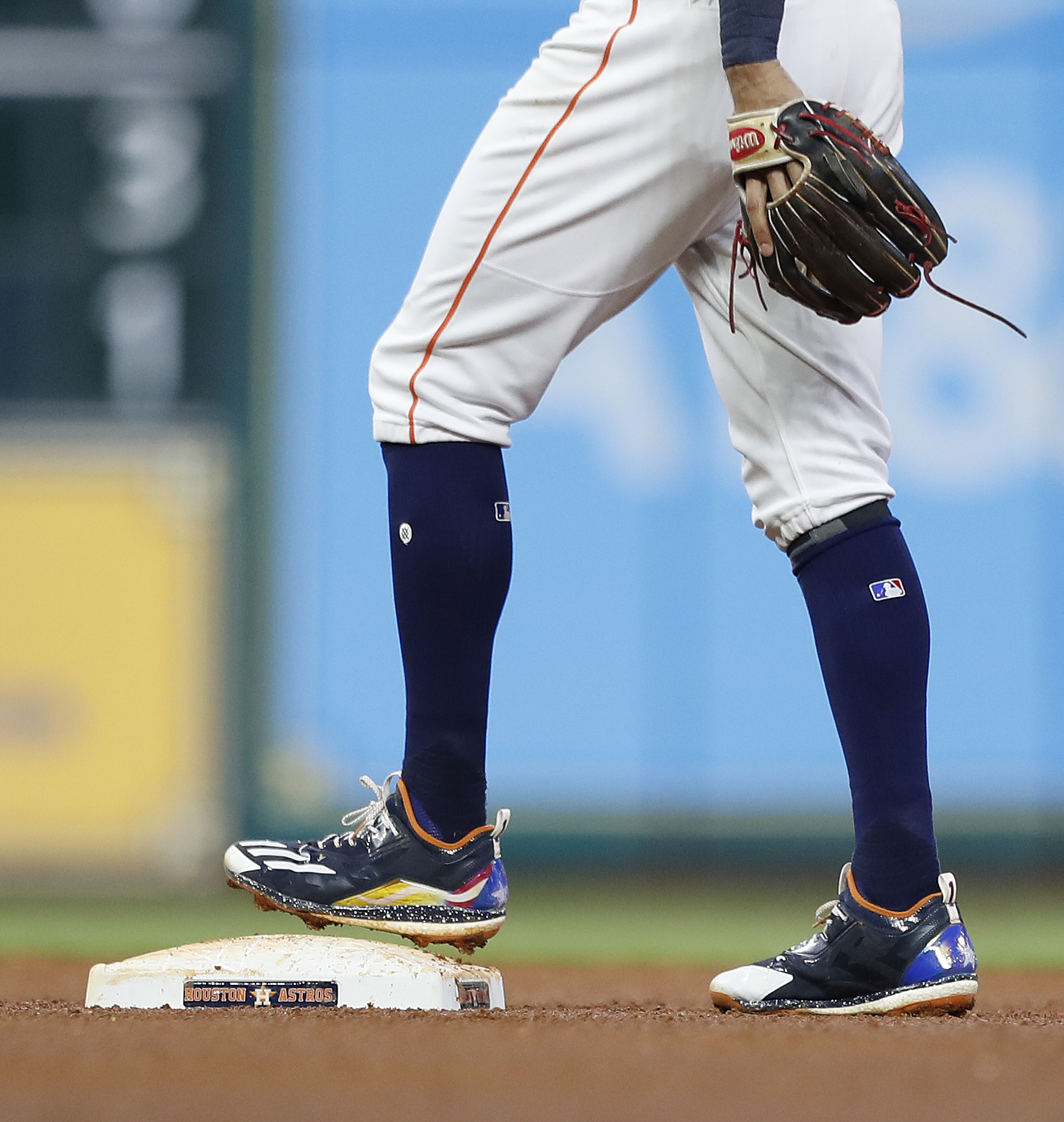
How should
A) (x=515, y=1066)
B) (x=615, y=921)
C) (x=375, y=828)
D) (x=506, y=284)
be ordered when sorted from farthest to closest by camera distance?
(x=615, y=921), (x=375, y=828), (x=506, y=284), (x=515, y=1066)

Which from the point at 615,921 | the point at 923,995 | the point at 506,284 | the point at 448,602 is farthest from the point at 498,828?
the point at 615,921

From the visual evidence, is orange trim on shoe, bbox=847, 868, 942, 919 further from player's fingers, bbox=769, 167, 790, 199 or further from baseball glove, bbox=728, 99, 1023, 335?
player's fingers, bbox=769, 167, 790, 199

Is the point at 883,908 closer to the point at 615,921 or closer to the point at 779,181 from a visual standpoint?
the point at 779,181

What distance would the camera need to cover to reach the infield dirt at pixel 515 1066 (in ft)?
3.89

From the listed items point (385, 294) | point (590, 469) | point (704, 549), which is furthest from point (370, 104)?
point (704, 549)

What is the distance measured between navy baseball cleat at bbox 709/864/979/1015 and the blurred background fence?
12.2 ft

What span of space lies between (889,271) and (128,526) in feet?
14.0

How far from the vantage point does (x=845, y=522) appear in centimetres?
188

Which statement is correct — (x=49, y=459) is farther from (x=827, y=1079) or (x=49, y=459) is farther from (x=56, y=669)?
(x=827, y=1079)

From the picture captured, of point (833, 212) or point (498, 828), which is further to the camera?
point (498, 828)

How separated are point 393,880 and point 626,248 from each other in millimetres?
720

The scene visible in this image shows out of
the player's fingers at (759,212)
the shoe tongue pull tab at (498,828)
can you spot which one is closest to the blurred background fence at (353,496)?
the shoe tongue pull tab at (498,828)

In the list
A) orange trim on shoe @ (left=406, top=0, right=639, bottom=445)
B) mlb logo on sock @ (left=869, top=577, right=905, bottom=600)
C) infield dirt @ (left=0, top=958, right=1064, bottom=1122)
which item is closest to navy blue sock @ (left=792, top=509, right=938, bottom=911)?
mlb logo on sock @ (left=869, top=577, right=905, bottom=600)

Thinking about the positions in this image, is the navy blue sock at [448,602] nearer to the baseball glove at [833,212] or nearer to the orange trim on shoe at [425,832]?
the orange trim on shoe at [425,832]
